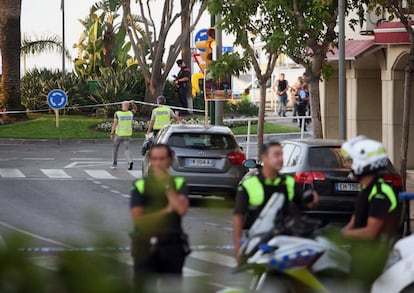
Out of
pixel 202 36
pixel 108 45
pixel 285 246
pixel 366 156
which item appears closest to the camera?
pixel 285 246

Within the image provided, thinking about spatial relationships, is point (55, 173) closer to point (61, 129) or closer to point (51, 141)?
point (51, 141)

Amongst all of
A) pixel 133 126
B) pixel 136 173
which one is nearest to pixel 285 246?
pixel 136 173

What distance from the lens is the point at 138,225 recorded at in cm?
255

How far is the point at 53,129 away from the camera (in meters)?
39.6

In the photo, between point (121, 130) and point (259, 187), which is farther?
point (121, 130)

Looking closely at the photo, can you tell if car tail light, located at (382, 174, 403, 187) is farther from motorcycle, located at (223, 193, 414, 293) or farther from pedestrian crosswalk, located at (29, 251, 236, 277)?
pedestrian crosswalk, located at (29, 251, 236, 277)

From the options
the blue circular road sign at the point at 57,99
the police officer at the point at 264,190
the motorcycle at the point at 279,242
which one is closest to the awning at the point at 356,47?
the blue circular road sign at the point at 57,99

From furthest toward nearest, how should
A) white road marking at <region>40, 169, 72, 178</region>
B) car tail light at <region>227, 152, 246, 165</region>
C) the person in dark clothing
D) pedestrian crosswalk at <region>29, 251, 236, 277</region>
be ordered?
the person in dark clothing, white road marking at <region>40, 169, 72, 178</region>, car tail light at <region>227, 152, 246, 165</region>, pedestrian crosswalk at <region>29, 251, 236, 277</region>

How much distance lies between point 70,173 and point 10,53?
14.9m

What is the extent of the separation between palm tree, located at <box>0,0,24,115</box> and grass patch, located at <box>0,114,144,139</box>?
1.00m

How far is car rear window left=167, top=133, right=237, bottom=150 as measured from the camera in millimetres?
19891

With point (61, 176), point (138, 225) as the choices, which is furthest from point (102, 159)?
point (138, 225)

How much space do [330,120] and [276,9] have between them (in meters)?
9.05

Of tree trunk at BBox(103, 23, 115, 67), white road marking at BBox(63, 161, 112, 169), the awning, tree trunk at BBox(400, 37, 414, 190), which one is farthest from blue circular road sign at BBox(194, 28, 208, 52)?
tree trunk at BBox(103, 23, 115, 67)
